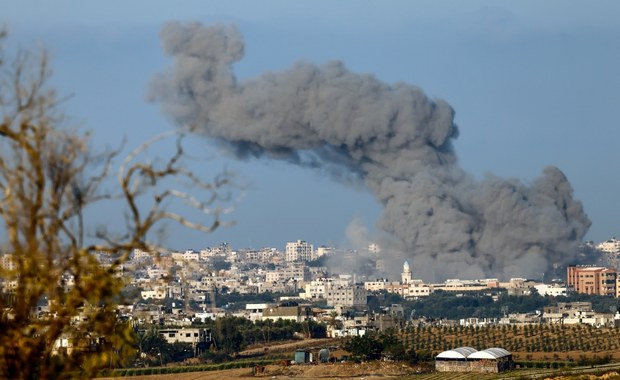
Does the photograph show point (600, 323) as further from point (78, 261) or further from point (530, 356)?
point (78, 261)

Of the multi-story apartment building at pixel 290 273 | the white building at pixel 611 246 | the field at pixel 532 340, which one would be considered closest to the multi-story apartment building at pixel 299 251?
the multi-story apartment building at pixel 290 273

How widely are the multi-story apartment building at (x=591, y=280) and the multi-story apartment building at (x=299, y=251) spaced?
7496 cm

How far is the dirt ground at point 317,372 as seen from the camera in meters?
38.5

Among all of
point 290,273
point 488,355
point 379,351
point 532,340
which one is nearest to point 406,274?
point 290,273

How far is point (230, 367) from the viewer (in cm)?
4250

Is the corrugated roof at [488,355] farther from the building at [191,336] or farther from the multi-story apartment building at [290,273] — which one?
the multi-story apartment building at [290,273]

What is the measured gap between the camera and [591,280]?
101 metres

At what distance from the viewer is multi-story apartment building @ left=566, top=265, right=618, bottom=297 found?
100000 mm

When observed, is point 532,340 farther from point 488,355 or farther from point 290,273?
point 290,273

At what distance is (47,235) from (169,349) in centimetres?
4425

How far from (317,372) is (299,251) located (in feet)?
441

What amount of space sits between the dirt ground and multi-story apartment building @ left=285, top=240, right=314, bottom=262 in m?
132

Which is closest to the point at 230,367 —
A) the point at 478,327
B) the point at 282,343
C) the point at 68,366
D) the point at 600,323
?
the point at 282,343

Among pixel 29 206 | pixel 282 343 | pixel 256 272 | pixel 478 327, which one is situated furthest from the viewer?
pixel 256 272
